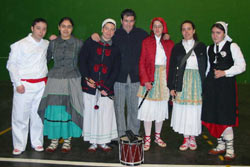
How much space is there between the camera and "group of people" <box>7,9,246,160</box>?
3.27 meters

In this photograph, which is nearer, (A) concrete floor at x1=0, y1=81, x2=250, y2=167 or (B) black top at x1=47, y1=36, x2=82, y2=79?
(A) concrete floor at x1=0, y1=81, x2=250, y2=167

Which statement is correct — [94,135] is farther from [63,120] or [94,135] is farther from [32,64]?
[32,64]

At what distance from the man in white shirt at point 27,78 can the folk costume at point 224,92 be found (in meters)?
2.07

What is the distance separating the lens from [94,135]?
340 centimetres

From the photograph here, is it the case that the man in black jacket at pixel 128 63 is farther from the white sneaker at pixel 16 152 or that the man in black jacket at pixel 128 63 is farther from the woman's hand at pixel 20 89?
the white sneaker at pixel 16 152

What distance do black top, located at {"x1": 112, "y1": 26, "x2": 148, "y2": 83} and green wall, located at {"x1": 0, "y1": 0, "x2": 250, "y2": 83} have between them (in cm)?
486

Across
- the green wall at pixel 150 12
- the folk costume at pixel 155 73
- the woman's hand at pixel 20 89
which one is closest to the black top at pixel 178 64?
the folk costume at pixel 155 73

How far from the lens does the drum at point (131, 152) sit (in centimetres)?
298

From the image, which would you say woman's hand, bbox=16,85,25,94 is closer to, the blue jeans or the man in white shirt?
the man in white shirt

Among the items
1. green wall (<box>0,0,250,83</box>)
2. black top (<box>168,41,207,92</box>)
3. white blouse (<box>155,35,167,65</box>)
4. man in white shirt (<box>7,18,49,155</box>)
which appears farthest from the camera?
green wall (<box>0,0,250,83</box>)

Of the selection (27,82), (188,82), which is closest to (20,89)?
(27,82)

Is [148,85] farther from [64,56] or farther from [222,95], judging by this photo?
[64,56]

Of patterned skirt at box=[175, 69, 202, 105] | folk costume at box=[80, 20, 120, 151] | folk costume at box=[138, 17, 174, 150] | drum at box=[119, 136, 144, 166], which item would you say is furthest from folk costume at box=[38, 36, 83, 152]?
patterned skirt at box=[175, 69, 202, 105]

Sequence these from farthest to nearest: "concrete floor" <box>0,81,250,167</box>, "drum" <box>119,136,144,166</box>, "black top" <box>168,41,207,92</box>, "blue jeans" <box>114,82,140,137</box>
A: "blue jeans" <box>114,82,140,137</box>, "black top" <box>168,41,207,92</box>, "concrete floor" <box>0,81,250,167</box>, "drum" <box>119,136,144,166</box>
